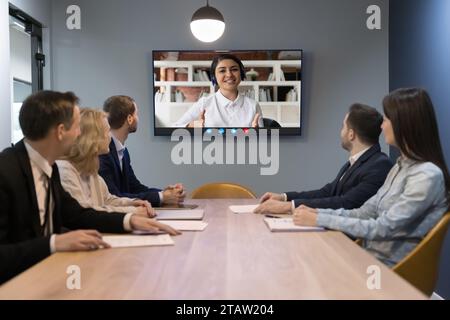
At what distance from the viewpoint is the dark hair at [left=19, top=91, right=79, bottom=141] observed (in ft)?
5.94

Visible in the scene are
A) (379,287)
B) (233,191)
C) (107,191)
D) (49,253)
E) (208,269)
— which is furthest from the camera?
(233,191)

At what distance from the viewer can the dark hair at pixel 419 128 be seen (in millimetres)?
2000

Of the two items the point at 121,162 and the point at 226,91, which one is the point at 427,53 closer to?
the point at 226,91

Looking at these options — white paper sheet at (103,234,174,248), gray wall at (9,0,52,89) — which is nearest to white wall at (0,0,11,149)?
gray wall at (9,0,52,89)

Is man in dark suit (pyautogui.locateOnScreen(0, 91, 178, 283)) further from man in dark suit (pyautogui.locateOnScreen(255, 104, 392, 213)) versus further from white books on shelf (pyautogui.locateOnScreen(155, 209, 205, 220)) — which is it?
man in dark suit (pyautogui.locateOnScreen(255, 104, 392, 213))

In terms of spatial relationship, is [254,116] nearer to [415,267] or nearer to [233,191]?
[233,191]

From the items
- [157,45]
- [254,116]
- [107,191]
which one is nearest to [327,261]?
[107,191]

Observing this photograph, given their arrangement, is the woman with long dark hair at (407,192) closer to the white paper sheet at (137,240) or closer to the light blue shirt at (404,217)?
the light blue shirt at (404,217)

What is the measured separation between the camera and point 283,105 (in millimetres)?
4625

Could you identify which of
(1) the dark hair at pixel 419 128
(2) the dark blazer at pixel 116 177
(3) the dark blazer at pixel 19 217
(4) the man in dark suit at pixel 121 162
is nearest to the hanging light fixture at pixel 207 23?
(4) the man in dark suit at pixel 121 162

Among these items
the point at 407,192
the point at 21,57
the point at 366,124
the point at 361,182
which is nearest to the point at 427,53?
the point at 366,124

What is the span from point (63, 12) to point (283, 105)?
2.22 m

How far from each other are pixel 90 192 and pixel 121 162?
80cm
